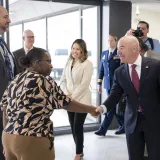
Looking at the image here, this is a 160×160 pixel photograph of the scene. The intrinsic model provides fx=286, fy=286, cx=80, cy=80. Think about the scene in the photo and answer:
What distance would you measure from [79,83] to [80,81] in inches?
1.1

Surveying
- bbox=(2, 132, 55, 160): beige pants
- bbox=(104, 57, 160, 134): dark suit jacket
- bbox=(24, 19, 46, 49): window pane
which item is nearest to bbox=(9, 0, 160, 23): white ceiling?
bbox=(24, 19, 46, 49): window pane

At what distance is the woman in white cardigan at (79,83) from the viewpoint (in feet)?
11.3

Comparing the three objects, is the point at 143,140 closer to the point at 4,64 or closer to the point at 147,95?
the point at 147,95

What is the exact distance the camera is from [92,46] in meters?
5.50

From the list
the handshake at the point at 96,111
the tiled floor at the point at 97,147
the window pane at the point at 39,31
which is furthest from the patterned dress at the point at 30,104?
the window pane at the point at 39,31

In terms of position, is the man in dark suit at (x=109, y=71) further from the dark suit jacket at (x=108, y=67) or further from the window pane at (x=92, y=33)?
the window pane at (x=92, y=33)

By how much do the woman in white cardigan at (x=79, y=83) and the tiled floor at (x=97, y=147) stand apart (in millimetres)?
381

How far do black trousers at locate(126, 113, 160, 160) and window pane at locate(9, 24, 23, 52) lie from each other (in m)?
2.91

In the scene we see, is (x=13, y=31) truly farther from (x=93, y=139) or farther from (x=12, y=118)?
(x=12, y=118)

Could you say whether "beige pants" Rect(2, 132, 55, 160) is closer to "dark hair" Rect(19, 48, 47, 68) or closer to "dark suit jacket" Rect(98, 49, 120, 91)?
"dark hair" Rect(19, 48, 47, 68)

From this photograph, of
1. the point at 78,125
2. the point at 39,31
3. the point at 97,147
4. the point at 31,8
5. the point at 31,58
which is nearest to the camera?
the point at 31,58

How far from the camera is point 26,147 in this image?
1.84 metres

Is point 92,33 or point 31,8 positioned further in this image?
point 92,33

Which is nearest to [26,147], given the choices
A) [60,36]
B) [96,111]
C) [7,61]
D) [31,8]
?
[96,111]
